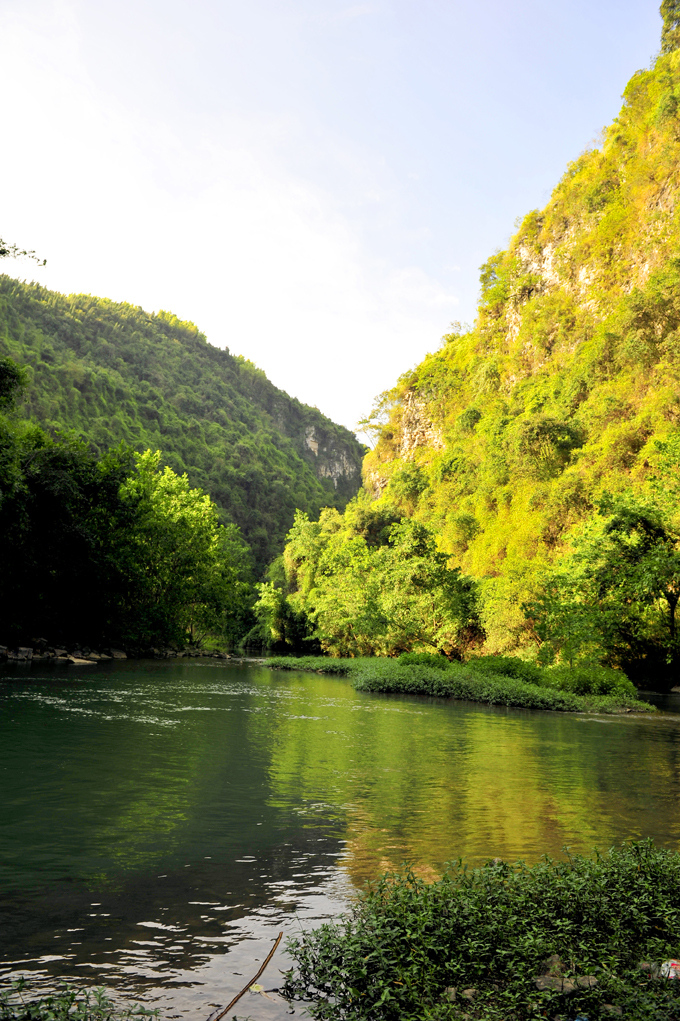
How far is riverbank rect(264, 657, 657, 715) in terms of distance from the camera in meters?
28.5

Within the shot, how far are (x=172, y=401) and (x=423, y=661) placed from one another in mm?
92001

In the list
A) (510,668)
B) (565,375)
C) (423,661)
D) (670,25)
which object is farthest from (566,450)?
(670,25)

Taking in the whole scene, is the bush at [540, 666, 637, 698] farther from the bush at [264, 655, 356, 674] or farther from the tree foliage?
the bush at [264, 655, 356, 674]

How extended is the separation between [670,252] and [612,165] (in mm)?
14787

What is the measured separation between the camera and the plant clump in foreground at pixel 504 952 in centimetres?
426

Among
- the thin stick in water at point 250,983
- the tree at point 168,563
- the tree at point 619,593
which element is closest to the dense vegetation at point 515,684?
the tree at point 619,593

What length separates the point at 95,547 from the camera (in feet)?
138

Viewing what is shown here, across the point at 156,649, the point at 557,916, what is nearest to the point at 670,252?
the point at 156,649

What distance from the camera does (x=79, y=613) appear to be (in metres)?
42.6

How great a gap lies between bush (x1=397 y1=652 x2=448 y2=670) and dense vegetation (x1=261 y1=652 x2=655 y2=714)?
0.06 metres

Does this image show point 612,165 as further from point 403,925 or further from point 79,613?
point 403,925

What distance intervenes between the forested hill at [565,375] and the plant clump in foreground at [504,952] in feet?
87.4

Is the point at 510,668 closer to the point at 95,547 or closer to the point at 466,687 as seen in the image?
the point at 466,687

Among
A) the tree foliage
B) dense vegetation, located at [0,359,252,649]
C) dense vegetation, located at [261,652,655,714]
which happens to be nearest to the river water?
dense vegetation, located at [261,652,655,714]
